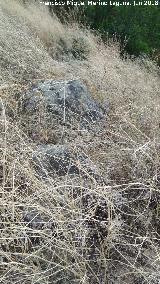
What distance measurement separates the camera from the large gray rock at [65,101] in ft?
12.4

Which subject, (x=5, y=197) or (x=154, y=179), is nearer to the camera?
(x=5, y=197)

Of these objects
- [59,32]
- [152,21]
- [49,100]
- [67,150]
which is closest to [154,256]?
[67,150]

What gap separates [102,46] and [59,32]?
1000 millimetres

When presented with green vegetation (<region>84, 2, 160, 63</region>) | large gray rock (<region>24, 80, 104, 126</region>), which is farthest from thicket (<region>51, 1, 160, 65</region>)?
large gray rock (<region>24, 80, 104, 126</region>)

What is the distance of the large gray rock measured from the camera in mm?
3793

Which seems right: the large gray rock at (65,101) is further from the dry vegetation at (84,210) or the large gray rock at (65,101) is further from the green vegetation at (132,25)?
the green vegetation at (132,25)

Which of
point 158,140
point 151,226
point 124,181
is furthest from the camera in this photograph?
point 158,140

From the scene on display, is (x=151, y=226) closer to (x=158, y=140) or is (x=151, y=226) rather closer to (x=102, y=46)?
(x=158, y=140)

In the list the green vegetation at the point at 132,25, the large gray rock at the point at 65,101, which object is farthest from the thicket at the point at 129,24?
the large gray rock at the point at 65,101

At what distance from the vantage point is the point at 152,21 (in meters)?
8.67

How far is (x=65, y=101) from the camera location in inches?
154

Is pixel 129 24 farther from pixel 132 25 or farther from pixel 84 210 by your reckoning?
pixel 84 210

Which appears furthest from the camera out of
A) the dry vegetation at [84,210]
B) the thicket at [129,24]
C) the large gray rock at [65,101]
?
the thicket at [129,24]

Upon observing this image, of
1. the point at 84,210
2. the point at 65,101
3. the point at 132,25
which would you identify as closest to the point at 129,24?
the point at 132,25
